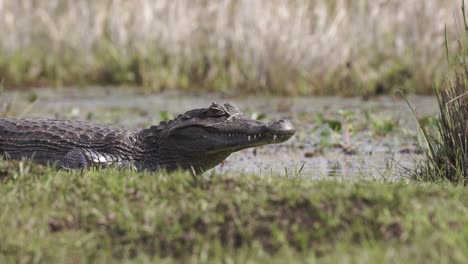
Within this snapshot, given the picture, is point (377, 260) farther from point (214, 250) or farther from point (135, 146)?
point (135, 146)

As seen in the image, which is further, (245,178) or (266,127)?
(266,127)

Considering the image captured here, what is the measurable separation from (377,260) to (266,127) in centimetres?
284

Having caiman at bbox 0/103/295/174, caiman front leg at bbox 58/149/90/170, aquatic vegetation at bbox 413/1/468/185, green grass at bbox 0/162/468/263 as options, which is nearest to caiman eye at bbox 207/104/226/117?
caiman at bbox 0/103/295/174

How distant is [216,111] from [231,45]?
6.36 meters

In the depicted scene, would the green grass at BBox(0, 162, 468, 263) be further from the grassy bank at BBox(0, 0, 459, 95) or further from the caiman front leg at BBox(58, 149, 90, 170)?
the grassy bank at BBox(0, 0, 459, 95)

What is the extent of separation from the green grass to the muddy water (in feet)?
2.85

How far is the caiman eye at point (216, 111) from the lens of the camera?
7039 millimetres

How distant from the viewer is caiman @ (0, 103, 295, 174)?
699cm

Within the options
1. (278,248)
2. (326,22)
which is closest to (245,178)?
(278,248)

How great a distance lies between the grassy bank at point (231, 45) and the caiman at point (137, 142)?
17.8 ft

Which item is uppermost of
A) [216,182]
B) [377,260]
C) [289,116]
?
[289,116]

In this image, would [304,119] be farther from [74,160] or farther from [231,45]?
[74,160]

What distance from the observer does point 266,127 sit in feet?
21.8

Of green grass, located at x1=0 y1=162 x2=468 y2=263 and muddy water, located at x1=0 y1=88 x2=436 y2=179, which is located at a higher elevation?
muddy water, located at x1=0 y1=88 x2=436 y2=179
